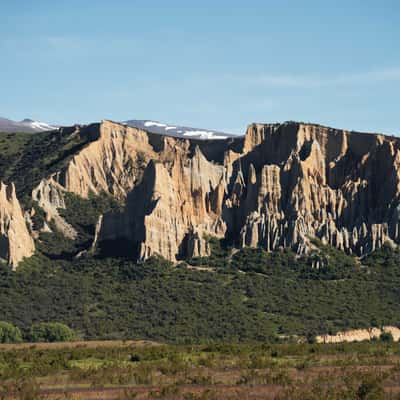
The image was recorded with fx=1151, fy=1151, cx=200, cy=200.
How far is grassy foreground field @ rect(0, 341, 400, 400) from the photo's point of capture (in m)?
52.8

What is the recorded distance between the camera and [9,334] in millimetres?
98125

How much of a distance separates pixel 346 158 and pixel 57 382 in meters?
86.5

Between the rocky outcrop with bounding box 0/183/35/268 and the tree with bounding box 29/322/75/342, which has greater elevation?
the rocky outcrop with bounding box 0/183/35/268

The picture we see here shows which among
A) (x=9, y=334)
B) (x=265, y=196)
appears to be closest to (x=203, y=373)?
(x=9, y=334)

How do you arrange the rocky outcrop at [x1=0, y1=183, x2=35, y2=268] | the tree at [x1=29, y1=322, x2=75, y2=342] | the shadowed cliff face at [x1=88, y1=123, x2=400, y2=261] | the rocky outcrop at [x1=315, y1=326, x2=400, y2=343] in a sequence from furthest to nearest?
the shadowed cliff face at [x1=88, y1=123, x2=400, y2=261], the rocky outcrop at [x1=0, y1=183, x2=35, y2=268], the rocky outcrop at [x1=315, y1=326, x2=400, y2=343], the tree at [x1=29, y1=322, x2=75, y2=342]

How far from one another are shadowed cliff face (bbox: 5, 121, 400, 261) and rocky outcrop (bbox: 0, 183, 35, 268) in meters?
8.47

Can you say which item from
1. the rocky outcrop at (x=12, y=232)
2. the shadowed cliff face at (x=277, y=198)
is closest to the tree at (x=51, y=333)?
the rocky outcrop at (x=12, y=232)

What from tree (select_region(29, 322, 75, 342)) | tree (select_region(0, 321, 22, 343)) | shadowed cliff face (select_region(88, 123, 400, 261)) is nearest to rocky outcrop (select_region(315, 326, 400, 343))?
shadowed cliff face (select_region(88, 123, 400, 261))

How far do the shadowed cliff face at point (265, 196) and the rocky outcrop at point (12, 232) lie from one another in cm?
847

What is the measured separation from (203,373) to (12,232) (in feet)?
212

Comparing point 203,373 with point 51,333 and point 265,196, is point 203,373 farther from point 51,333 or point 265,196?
point 265,196

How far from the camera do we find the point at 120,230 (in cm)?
13062

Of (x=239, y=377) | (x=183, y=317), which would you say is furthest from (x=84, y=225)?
(x=239, y=377)

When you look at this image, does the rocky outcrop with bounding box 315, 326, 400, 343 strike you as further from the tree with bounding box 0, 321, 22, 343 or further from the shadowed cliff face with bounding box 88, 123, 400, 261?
the tree with bounding box 0, 321, 22, 343
